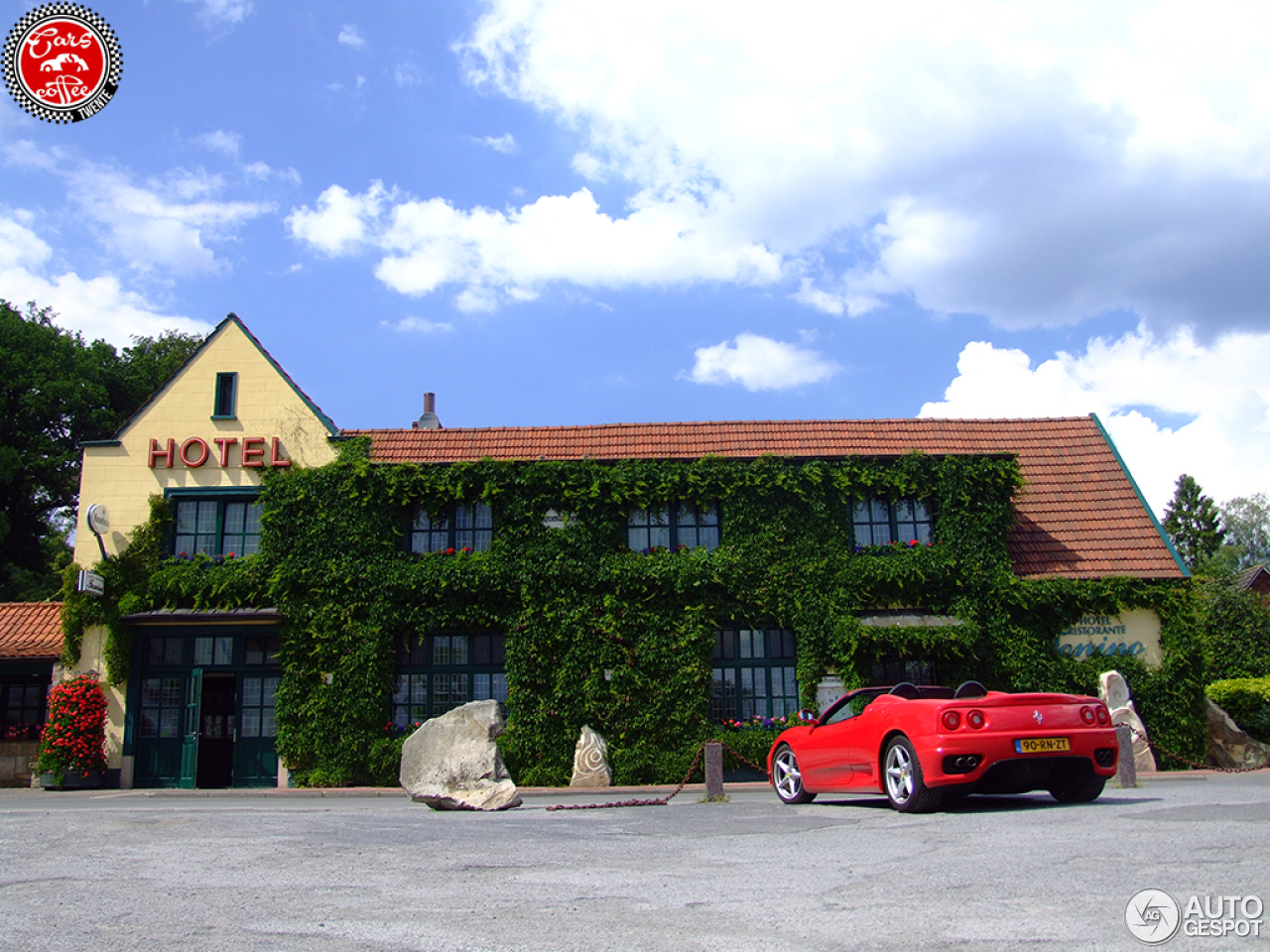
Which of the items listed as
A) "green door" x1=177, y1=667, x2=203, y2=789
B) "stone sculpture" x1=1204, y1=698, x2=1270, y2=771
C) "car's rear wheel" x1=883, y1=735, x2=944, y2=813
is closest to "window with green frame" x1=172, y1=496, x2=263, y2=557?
"green door" x1=177, y1=667, x2=203, y2=789

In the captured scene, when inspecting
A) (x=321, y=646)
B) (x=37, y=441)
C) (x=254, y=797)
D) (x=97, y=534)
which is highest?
(x=37, y=441)

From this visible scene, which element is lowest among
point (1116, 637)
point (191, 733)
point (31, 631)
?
point (191, 733)

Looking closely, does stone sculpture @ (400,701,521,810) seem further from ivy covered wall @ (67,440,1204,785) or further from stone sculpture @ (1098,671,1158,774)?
stone sculpture @ (1098,671,1158,774)

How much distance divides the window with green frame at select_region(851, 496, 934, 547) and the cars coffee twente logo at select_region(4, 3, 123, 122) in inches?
604

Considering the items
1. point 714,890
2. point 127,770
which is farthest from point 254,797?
point 714,890

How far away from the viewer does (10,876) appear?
6383 mm

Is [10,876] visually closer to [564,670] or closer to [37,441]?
[564,670]

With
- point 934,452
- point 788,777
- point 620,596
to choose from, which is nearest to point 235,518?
point 620,596

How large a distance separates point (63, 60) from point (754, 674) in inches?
612

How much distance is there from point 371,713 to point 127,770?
522 cm

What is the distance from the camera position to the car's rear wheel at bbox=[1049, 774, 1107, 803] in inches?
376

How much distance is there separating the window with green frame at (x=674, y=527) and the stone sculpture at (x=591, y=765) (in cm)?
402
